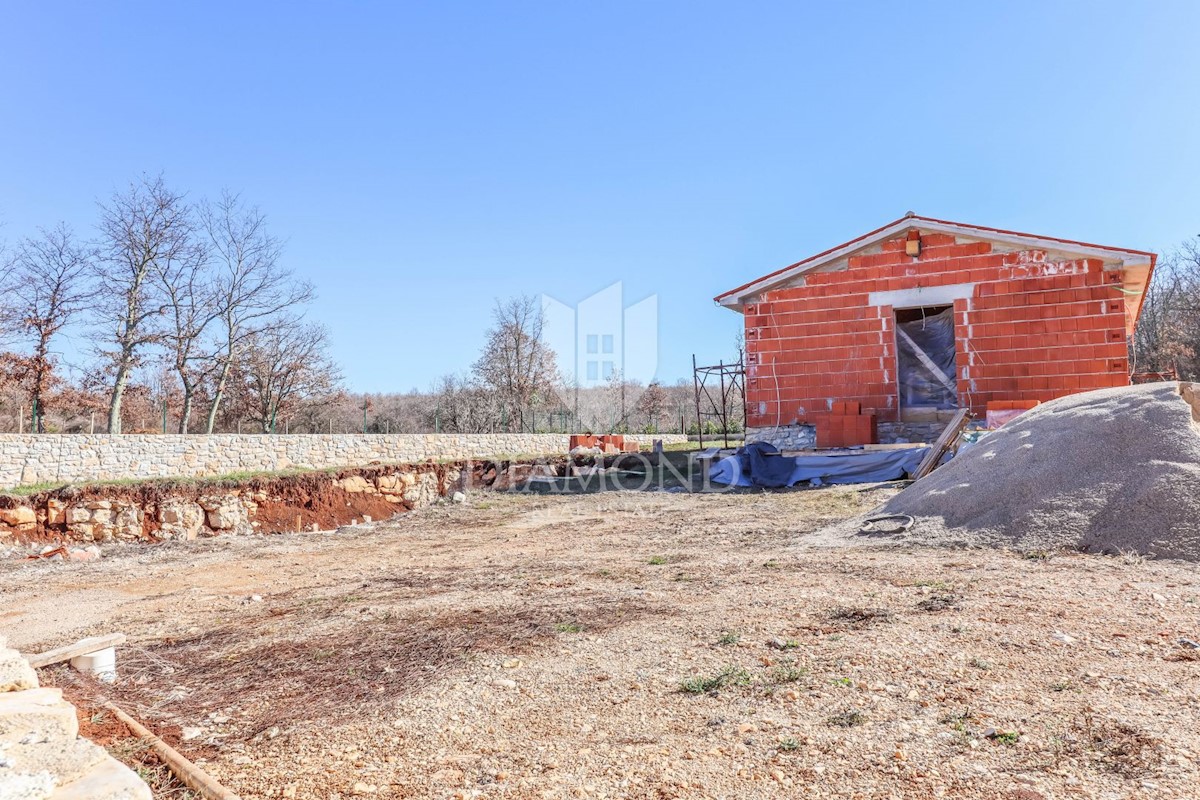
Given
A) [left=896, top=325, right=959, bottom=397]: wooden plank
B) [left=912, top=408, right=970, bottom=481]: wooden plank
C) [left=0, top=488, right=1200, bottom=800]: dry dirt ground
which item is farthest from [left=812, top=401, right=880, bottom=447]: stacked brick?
[left=0, top=488, right=1200, bottom=800]: dry dirt ground

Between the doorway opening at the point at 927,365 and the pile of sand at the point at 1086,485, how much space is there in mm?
6999

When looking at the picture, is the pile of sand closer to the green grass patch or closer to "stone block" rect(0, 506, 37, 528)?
the green grass patch

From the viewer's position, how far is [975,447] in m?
8.97

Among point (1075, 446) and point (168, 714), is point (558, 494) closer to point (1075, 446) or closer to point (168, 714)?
point (1075, 446)

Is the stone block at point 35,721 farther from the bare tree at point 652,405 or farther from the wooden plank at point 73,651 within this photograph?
the bare tree at point 652,405

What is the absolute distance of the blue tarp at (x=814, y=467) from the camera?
44.1 feet

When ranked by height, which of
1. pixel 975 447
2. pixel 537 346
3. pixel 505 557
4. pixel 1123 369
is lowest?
pixel 505 557

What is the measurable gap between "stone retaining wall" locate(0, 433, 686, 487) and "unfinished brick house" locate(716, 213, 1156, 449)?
9.05 metres

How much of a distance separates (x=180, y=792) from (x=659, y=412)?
137 ft

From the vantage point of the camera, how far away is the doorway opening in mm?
15469

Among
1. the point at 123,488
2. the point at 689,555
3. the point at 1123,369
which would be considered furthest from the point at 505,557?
the point at 1123,369

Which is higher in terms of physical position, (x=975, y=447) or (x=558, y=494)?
(x=975, y=447)

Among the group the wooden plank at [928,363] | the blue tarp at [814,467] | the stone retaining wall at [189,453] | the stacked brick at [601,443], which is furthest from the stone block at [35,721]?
the stacked brick at [601,443]

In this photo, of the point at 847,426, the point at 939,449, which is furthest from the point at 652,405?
the point at 939,449
